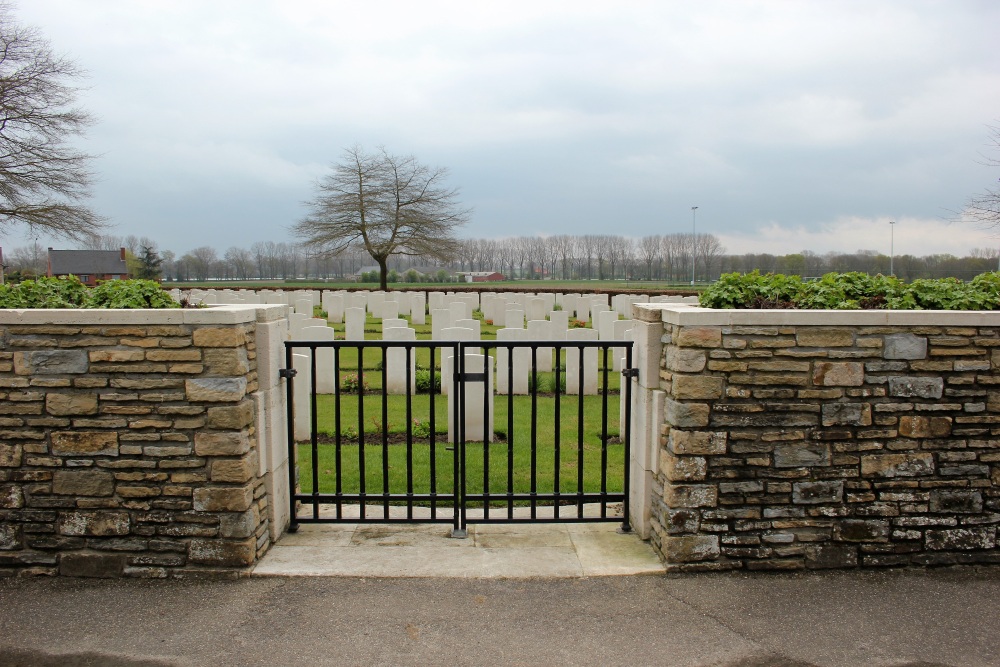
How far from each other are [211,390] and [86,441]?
808 mm

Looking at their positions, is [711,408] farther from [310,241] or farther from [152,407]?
[310,241]

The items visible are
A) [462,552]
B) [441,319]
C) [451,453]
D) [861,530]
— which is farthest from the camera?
[441,319]

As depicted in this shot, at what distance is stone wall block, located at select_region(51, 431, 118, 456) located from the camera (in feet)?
13.0

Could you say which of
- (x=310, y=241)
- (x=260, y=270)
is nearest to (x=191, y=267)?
(x=260, y=270)

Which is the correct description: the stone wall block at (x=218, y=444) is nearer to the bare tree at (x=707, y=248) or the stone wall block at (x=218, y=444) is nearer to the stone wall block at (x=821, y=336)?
the stone wall block at (x=821, y=336)

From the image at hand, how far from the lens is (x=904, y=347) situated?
13.1 feet

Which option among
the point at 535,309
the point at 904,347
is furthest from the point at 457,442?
the point at 535,309

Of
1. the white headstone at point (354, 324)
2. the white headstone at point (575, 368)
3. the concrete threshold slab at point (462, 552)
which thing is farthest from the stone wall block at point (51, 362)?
the white headstone at point (354, 324)

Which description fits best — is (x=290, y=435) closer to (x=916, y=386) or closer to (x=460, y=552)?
(x=460, y=552)

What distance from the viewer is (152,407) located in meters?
3.94

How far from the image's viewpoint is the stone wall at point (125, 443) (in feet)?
12.8

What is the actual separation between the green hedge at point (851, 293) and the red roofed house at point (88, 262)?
163ft

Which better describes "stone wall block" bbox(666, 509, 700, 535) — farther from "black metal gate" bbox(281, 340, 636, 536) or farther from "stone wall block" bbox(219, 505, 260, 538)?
"stone wall block" bbox(219, 505, 260, 538)

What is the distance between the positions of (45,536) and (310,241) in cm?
2975
